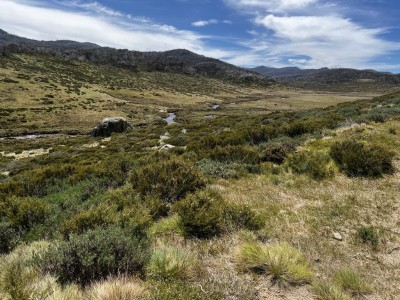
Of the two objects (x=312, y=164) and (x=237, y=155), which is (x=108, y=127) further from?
(x=312, y=164)

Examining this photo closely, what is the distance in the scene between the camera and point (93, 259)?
4316mm

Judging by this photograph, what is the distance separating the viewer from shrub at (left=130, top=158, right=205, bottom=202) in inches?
323

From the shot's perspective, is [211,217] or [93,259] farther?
[211,217]

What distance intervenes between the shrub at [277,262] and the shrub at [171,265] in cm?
90

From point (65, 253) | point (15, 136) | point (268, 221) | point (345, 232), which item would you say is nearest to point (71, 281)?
point (65, 253)

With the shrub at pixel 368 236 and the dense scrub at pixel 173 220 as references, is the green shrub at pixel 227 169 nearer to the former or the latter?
the dense scrub at pixel 173 220

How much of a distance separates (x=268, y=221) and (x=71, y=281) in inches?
165

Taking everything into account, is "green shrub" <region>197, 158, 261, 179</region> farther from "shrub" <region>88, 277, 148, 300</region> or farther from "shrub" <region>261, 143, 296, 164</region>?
"shrub" <region>88, 277, 148, 300</region>

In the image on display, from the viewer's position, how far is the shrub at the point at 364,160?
31.2ft

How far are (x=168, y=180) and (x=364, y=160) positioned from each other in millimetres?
6294

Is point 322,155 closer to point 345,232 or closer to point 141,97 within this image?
point 345,232

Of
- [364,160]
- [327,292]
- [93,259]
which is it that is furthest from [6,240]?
[364,160]

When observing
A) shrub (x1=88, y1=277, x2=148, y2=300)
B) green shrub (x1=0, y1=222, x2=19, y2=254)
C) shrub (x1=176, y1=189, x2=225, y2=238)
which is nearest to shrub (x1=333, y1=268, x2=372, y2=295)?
shrub (x1=176, y1=189, x2=225, y2=238)

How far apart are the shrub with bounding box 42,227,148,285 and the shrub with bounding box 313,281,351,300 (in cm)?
251
